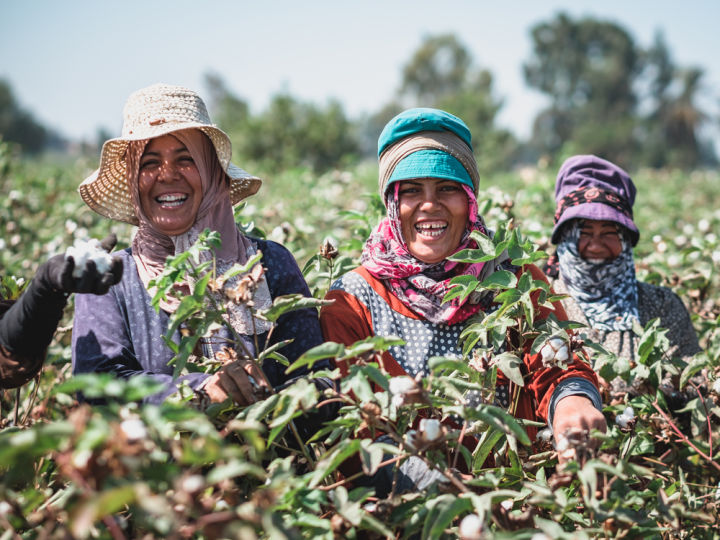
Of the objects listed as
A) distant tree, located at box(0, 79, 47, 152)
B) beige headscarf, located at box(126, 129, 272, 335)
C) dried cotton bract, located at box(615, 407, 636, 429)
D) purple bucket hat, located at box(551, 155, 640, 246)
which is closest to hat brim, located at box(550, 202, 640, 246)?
purple bucket hat, located at box(551, 155, 640, 246)

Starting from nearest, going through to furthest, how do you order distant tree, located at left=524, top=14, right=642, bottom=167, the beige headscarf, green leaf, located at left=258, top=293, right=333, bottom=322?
green leaf, located at left=258, top=293, right=333, bottom=322 → the beige headscarf → distant tree, located at left=524, top=14, right=642, bottom=167

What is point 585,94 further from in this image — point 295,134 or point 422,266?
point 422,266

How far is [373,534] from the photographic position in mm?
1149

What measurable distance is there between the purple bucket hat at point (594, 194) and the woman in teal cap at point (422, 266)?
0.64 m

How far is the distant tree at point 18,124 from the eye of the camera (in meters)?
44.9

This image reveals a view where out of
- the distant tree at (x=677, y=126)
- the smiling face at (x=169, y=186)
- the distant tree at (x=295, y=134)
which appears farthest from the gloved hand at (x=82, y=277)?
the distant tree at (x=677, y=126)

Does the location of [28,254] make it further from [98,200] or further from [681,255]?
[681,255]

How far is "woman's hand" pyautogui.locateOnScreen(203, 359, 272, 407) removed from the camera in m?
1.21

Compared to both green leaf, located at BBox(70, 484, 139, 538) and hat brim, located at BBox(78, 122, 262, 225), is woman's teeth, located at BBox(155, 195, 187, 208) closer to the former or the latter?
hat brim, located at BBox(78, 122, 262, 225)

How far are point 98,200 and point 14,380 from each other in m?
0.59

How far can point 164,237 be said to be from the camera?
1.63 meters

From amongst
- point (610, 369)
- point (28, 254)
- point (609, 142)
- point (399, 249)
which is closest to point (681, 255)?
point (610, 369)

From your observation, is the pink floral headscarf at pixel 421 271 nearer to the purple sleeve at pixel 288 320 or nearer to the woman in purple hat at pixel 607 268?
the purple sleeve at pixel 288 320

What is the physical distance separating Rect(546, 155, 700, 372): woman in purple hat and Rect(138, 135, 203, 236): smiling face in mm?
1245
